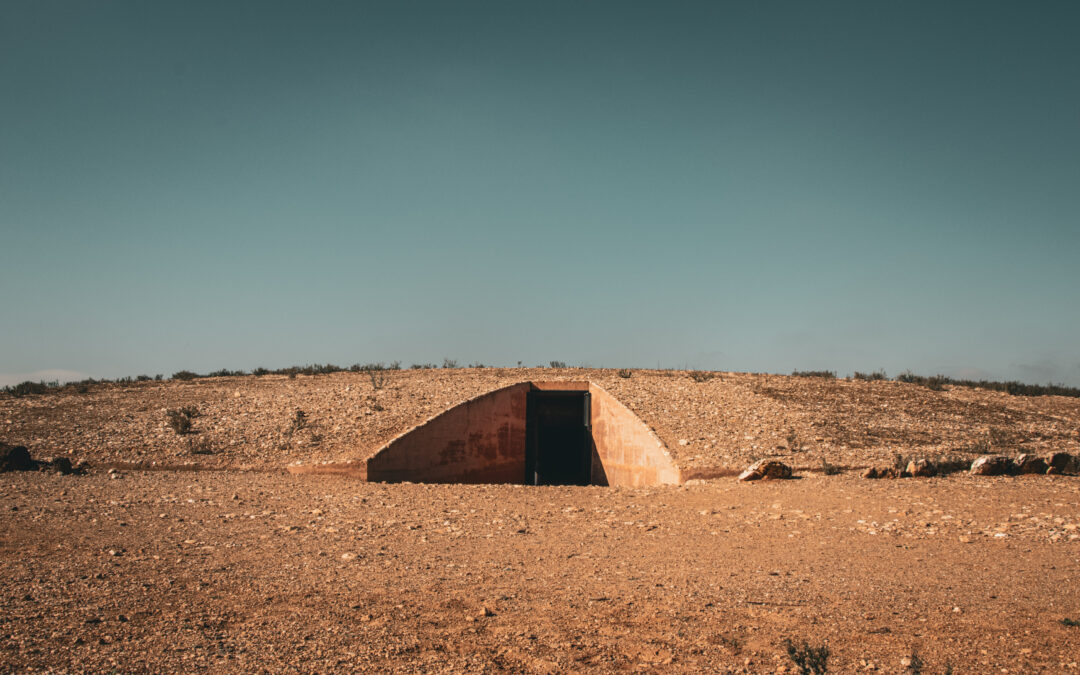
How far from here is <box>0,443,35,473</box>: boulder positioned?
1370cm

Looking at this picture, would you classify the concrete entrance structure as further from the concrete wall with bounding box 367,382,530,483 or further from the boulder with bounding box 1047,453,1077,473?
the boulder with bounding box 1047,453,1077,473

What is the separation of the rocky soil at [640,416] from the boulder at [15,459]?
2.69 ft

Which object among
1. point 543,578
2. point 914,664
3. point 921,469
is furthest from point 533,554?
point 921,469

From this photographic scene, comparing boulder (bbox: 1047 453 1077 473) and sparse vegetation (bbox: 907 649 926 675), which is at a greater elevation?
boulder (bbox: 1047 453 1077 473)

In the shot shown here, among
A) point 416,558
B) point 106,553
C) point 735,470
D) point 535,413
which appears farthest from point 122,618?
point 535,413

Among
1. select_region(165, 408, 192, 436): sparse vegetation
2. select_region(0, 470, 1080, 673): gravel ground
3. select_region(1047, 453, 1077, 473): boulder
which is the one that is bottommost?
select_region(0, 470, 1080, 673): gravel ground

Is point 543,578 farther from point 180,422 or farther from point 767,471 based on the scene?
point 180,422

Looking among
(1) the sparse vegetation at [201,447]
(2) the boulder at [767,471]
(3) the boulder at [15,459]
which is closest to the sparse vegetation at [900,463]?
(2) the boulder at [767,471]

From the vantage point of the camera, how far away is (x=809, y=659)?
483 centimetres

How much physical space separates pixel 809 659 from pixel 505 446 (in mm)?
13594

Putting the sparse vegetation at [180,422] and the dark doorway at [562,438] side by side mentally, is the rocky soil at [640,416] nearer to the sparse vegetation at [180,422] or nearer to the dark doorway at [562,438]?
the sparse vegetation at [180,422]

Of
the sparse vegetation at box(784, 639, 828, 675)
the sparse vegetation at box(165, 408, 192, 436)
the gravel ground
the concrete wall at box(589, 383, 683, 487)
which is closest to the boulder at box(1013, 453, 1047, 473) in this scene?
the gravel ground

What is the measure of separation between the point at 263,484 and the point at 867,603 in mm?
10290

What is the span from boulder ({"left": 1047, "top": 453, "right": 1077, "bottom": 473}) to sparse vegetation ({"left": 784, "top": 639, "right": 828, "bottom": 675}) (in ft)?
32.5
